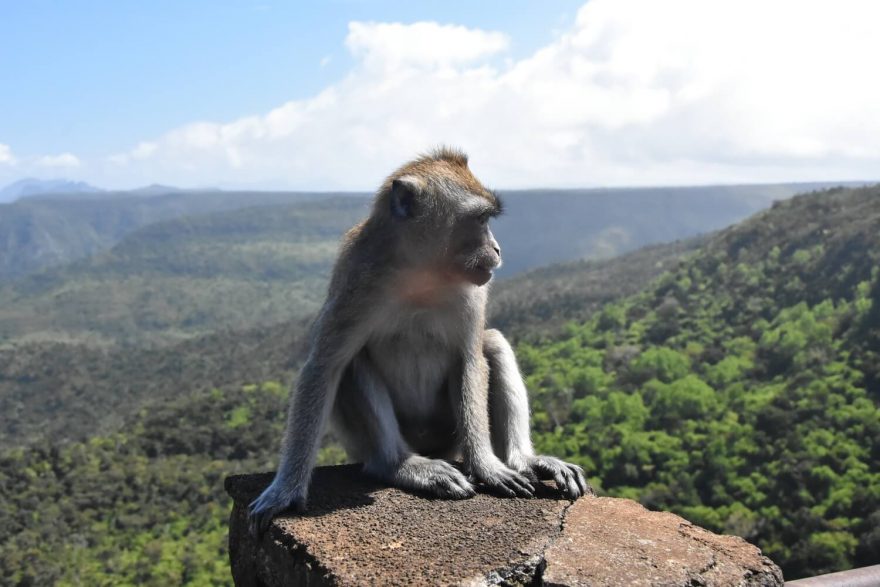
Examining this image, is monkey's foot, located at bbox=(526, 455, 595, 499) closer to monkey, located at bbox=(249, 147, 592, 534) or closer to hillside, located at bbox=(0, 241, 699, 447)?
monkey, located at bbox=(249, 147, 592, 534)

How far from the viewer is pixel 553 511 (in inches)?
158

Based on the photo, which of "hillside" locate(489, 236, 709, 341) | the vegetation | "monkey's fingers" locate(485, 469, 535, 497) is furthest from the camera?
"hillside" locate(489, 236, 709, 341)

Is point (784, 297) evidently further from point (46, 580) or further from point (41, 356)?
point (41, 356)

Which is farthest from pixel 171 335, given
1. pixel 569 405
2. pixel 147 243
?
pixel 569 405

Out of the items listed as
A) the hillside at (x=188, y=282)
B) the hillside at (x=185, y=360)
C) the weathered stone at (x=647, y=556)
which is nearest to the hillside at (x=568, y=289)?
the hillside at (x=185, y=360)

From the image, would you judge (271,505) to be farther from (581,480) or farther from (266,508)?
(581,480)

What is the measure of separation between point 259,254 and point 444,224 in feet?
546

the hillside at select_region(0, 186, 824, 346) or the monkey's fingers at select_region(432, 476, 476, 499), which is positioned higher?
the monkey's fingers at select_region(432, 476, 476, 499)

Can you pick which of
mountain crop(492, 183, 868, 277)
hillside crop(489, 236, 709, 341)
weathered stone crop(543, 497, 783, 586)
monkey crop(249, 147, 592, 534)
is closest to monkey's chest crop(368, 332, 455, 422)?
monkey crop(249, 147, 592, 534)

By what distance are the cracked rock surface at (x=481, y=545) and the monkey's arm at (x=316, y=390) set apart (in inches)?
8.2

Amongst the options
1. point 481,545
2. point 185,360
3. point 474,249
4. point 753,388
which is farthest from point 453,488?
point 185,360

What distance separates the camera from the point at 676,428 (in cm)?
3691

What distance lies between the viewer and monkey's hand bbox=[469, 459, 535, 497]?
434 centimetres

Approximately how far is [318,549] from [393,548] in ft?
1.04
